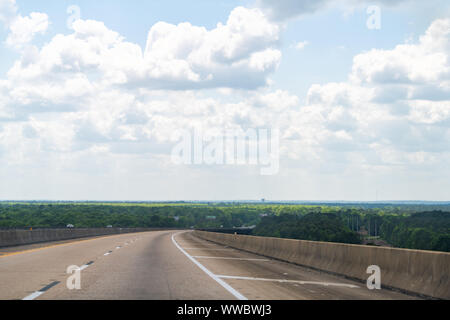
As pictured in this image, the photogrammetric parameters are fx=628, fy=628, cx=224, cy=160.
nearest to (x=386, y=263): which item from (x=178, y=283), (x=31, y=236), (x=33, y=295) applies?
(x=178, y=283)

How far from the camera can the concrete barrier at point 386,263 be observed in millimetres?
12320

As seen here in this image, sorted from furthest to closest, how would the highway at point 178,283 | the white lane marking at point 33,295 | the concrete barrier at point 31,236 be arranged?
the concrete barrier at point 31,236 → the highway at point 178,283 → the white lane marking at point 33,295

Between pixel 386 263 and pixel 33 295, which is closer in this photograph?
pixel 33 295

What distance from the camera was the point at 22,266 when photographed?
19.6 meters

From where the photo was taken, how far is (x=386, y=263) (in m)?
14.8

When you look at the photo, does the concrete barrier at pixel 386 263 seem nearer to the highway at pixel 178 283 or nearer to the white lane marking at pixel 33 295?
the highway at pixel 178 283

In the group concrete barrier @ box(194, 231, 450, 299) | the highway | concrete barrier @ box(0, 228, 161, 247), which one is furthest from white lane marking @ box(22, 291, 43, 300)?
concrete barrier @ box(0, 228, 161, 247)

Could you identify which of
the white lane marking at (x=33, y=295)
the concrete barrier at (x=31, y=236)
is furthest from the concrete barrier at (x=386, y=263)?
the concrete barrier at (x=31, y=236)

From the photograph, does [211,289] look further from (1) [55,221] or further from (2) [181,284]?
(1) [55,221]

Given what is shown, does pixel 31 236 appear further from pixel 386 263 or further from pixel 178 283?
pixel 386 263

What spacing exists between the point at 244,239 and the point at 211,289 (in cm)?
2216

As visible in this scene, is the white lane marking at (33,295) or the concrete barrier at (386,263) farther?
the concrete barrier at (386,263)

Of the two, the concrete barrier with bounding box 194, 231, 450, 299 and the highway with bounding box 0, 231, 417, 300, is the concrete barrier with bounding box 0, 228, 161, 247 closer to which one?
the highway with bounding box 0, 231, 417, 300
